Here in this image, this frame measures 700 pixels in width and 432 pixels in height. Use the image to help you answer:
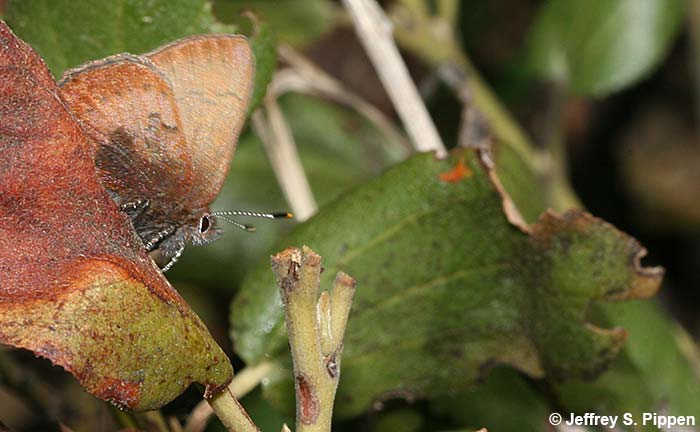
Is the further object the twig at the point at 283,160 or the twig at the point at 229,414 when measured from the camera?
the twig at the point at 283,160

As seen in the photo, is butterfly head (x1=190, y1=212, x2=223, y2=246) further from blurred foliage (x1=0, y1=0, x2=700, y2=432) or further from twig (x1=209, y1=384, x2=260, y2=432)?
twig (x1=209, y1=384, x2=260, y2=432)

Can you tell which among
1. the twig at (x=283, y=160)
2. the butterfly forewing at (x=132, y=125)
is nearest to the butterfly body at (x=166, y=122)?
the butterfly forewing at (x=132, y=125)

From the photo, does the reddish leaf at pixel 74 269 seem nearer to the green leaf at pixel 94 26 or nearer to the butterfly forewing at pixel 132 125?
the butterfly forewing at pixel 132 125

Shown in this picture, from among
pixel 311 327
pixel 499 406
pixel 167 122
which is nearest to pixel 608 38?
pixel 499 406

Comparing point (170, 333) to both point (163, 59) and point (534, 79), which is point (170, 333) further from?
point (534, 79)

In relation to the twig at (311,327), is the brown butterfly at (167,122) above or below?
above
